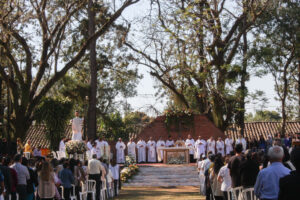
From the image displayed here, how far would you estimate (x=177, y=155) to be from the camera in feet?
87.0

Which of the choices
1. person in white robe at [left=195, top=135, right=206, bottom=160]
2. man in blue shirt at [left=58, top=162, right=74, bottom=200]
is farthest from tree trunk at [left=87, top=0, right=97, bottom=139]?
man in blue shirt at [left=58, top=162, right=74, bottom=200]

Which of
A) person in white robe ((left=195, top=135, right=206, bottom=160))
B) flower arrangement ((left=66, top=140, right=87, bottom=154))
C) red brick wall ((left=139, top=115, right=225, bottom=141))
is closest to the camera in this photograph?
flower arrangement ((left=66, top=140, right=87, bottom=154))

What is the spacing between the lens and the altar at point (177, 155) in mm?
26375

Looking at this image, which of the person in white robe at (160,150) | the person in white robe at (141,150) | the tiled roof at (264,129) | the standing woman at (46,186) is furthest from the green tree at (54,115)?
the tiled roof at (264,129)

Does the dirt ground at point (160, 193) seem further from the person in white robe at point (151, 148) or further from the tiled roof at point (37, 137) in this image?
the tiled roof at point (37, 137)

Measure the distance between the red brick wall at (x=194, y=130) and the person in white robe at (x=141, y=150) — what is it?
3.99ft

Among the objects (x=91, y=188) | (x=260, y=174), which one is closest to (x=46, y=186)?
(x=91, y=188)

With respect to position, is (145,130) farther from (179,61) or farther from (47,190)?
(47,190)

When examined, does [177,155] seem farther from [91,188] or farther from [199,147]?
[91,188]

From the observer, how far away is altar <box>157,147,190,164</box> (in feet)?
86.5

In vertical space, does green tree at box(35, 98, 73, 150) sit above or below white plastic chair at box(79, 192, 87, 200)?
above

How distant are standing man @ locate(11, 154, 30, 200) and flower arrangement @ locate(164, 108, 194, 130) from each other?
2075cm

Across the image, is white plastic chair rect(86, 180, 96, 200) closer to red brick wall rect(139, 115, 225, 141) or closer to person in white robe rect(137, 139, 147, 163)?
person in white robe rect(137, 139, 147, 163)

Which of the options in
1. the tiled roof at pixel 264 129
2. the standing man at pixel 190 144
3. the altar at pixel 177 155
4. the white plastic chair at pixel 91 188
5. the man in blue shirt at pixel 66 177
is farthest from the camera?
the tiled roof at pixel 264 129
